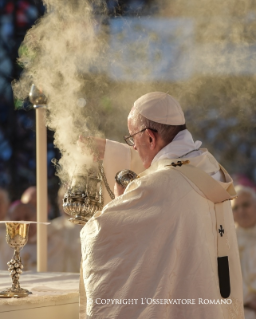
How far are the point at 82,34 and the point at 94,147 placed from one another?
2.25ft

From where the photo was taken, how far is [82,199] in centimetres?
288

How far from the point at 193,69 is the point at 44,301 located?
4.29 meters

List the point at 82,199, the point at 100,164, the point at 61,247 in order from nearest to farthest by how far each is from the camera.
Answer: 1. the point at 82,199
2. the point at 100,164
3. the point at 61,247

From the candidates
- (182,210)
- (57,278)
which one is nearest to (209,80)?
(57,278)

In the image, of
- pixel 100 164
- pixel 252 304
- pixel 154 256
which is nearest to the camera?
pixel 154 256

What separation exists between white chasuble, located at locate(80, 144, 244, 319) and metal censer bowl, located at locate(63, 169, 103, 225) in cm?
44

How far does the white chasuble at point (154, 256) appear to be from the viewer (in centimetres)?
232

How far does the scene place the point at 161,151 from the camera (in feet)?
8.41

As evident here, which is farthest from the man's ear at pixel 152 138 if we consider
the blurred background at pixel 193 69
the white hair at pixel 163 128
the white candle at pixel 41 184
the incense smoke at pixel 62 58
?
the blurred background at pixel 193 69

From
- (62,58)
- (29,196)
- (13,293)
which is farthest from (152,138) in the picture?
(29,196)

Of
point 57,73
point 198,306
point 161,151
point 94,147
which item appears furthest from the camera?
point 57,73

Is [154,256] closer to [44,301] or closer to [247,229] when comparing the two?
[44,301]

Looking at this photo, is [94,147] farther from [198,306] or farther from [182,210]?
[198,306]

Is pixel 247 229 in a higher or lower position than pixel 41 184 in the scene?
lower
